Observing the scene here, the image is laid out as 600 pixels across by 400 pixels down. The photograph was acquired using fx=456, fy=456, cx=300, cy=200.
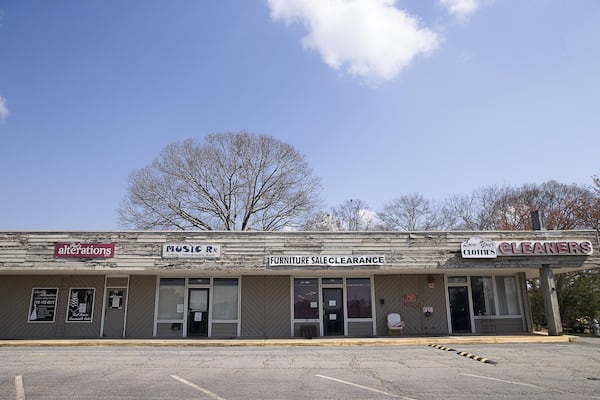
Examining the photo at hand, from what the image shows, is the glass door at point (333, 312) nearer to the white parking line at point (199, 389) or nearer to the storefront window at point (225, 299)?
the storefront window at point (225, 299)

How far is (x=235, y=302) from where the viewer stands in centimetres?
1856

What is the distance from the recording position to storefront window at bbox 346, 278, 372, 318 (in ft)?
61.1

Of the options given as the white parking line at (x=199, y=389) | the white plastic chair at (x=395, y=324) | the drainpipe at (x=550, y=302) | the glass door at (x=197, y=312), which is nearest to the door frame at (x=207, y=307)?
the glass door at (x=197, y=312)

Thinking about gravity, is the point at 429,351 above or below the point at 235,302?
below

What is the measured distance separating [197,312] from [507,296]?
13028 millimetres

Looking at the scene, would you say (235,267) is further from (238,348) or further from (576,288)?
(576,288)

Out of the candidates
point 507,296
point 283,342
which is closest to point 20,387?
point 283,342

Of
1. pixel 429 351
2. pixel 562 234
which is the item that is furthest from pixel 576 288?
pixel 429 351

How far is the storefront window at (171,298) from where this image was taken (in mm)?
18469

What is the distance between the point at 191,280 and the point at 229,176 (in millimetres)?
13917

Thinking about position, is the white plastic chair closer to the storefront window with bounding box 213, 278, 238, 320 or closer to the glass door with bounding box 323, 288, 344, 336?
the glass door with bounding box 323, 288, 344, 336

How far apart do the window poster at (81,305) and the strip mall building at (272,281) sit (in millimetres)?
40

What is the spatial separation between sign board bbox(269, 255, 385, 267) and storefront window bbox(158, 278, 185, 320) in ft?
14.5

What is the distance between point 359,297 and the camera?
18750 millimetres
